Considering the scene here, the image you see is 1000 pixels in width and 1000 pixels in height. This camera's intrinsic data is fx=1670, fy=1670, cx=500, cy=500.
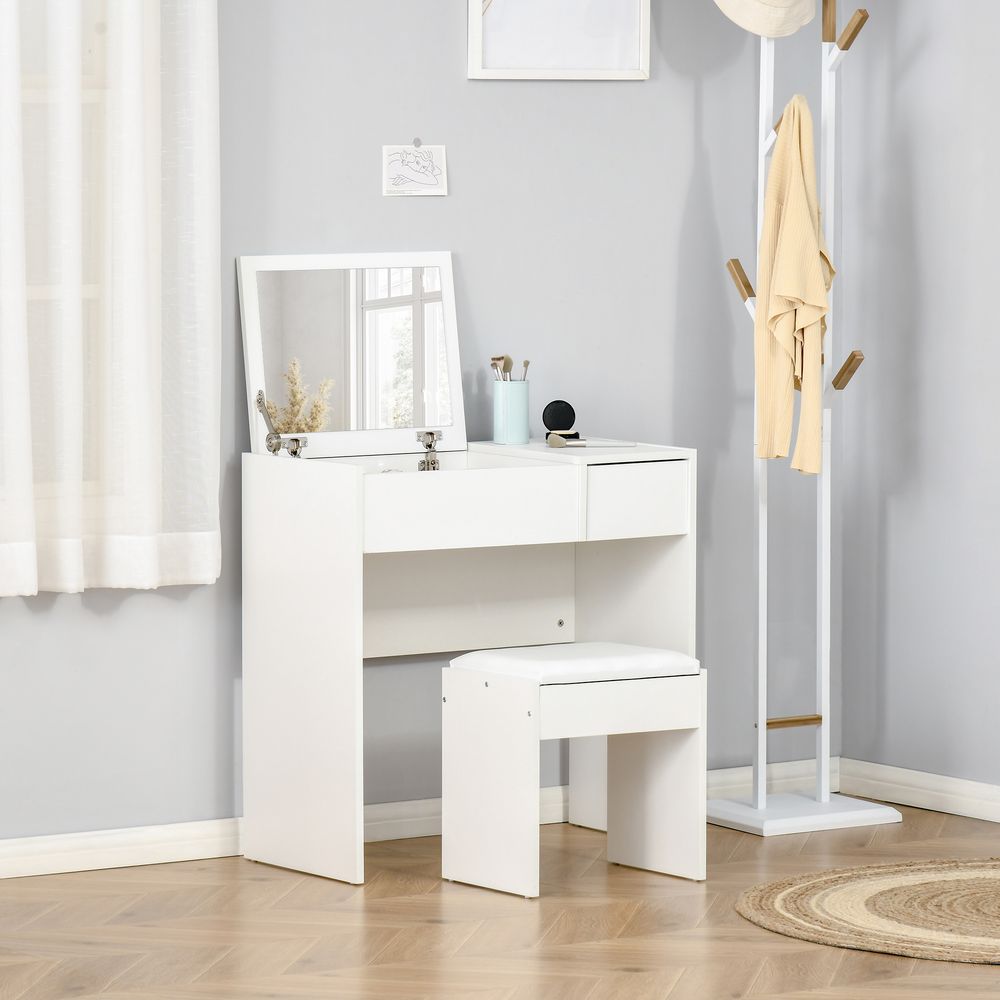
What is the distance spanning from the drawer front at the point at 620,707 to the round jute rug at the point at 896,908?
380mm

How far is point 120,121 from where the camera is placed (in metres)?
3.37

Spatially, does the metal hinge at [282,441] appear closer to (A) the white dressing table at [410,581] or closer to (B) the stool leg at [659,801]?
(A) the white dressing table at [410,581]

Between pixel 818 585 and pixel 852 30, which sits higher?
pixel 852 30

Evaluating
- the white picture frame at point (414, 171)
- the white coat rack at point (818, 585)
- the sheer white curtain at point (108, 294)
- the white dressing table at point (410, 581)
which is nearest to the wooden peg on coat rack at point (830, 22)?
the white coat rack at point (818, 585)

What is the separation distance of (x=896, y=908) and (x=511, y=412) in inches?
53.0

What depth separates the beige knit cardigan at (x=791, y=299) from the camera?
372 cm

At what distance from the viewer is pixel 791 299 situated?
3.75m

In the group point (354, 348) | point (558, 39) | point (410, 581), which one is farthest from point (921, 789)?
point (558, 39)

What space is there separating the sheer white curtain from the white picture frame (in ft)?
1.45

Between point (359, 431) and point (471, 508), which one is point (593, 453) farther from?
point (359, 431)

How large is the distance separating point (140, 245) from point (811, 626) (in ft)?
6.55

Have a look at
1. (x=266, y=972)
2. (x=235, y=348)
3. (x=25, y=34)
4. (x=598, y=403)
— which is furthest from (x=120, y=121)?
(x=266, y=972)

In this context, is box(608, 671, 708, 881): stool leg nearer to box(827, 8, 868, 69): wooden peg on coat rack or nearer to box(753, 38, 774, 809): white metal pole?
box(753, 38, 774, 809): white metal pole

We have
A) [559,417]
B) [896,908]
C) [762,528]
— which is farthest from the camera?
[762,528]
